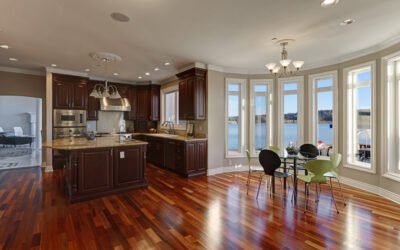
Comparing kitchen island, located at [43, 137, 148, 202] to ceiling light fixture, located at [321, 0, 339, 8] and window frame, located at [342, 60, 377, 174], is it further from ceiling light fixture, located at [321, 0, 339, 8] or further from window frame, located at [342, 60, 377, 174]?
window frame, located at [342, 60, 377, 174]

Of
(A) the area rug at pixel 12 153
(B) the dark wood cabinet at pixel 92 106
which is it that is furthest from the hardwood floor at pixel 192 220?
(A) the area rug at pixel 12 153

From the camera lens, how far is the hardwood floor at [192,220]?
2342mm

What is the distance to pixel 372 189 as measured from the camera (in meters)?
4.02

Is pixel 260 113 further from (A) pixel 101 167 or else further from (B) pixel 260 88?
(A) pixel 101 167

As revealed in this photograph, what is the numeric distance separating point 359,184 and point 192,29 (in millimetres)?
4523

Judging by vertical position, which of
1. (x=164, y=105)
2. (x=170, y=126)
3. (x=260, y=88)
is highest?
(x=260, y=88)

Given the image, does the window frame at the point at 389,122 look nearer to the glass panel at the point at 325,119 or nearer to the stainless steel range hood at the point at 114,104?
the glass panel at the point at 325,119

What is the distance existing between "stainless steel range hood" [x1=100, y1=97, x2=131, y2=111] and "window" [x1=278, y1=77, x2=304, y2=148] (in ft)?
16.7

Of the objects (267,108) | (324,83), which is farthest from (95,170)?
(324,83)

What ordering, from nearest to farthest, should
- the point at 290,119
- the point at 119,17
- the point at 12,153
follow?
the point at 119,17, the point at 290,119, the point at 12,153

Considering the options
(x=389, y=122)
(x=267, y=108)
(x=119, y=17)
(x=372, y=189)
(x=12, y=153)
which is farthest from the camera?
(x=12, y=153)

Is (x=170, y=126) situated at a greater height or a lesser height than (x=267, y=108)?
lesser

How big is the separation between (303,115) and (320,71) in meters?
1.12

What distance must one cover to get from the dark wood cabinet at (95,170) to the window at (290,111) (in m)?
4.24
